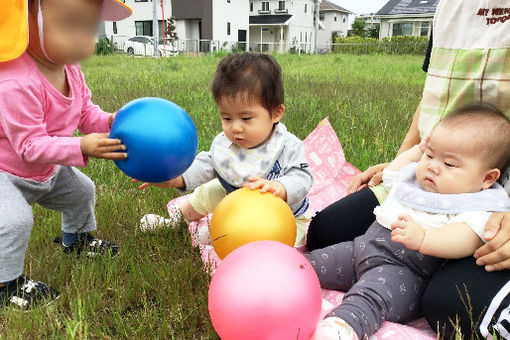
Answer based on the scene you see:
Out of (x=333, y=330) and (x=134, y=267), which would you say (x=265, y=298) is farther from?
(x=134, y=267)

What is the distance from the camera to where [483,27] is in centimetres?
225

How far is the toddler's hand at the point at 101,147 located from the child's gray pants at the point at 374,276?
1.05m

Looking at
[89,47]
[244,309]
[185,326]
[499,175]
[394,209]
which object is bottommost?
[185,326]

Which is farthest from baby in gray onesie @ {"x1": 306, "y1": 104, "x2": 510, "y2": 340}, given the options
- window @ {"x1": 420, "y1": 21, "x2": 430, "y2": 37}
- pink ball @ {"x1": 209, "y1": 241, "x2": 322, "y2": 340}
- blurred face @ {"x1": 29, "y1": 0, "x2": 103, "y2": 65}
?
window @ {"x1": 420, "y1": 21, "x2": 430, "y2": 37}

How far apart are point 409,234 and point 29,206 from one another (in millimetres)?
1648

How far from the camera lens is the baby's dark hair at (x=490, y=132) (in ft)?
6.43

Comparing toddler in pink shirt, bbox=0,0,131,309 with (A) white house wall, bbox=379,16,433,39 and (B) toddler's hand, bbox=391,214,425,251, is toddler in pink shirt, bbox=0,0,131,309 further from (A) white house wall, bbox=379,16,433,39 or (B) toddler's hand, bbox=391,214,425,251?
(A) white house wall, bbox=379,16,433,39

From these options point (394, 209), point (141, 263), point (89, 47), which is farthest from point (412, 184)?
point (89, 47)

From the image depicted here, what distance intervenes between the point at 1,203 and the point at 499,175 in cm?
214

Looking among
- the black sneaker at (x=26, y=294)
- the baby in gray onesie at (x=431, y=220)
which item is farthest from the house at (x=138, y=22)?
the baby in gray onesie at (x=431, y=220)

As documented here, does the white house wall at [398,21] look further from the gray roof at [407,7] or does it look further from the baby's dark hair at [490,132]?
the baby's dark hair at [490,132]

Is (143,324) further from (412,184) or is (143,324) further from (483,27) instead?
(483,27)

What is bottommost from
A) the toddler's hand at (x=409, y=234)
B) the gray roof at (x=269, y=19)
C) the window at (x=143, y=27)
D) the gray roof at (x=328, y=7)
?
the toddler's hand at (x=409, y=234)

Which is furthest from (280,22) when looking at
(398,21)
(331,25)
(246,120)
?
(246,120)
